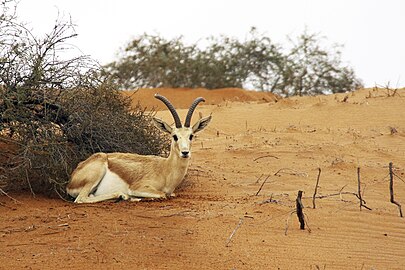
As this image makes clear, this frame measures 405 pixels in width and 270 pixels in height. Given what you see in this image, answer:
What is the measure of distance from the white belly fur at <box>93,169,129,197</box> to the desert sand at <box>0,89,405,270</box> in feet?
2.12

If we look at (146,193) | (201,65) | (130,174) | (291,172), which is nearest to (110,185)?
(130,174)

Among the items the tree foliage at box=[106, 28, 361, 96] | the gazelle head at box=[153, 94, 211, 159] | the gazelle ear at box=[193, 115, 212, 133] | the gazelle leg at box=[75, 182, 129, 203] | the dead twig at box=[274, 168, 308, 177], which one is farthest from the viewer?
the tree foliage at box=[106, 28, 361, 96]

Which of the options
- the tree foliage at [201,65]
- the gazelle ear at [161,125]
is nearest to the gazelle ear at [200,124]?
the gazelle ear at [161,125]

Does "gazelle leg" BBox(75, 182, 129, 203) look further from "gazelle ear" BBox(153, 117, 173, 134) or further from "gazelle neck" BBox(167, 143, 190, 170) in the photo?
"gazelle ear" BBox(153, 117, 173, 134)

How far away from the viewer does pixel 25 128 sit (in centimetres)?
973

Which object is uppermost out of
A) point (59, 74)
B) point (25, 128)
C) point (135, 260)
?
point (59, 74)

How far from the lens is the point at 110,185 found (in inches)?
397

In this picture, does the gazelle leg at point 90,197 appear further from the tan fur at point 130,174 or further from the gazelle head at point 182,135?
the gazelle head at point 182,135

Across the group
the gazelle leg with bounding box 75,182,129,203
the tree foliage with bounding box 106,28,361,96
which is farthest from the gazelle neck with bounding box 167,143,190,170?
the tree foliage with bounding box 106,28,361,96

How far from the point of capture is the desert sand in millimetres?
6859

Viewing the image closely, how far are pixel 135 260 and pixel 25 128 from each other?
3789 mm

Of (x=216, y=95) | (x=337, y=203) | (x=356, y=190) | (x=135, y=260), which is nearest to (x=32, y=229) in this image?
(x=135, y=260)

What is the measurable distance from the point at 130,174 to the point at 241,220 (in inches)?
102

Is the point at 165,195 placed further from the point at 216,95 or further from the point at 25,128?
the point at 216,95
